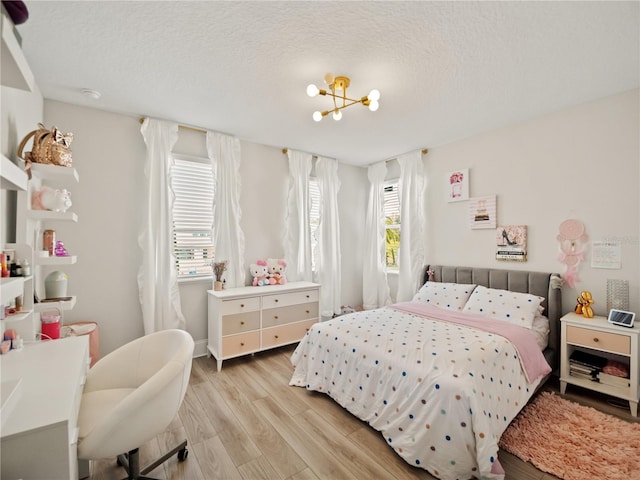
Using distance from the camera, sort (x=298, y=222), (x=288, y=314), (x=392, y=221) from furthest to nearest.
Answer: (x=392, y=221)
(x=298, y=222)
(x=288, y=314)

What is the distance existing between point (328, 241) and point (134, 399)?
3.40 metres

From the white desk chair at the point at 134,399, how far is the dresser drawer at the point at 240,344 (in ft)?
4.13

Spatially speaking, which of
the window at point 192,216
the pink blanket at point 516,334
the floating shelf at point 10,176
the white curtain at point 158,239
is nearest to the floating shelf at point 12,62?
the floating shelf at point 10,176

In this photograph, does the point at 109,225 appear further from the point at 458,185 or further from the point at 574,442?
the point at 574,442

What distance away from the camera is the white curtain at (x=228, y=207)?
348 cm

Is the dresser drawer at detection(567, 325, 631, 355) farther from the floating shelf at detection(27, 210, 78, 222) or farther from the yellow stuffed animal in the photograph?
the floating shelf at detection(27, 210, 78, 222)

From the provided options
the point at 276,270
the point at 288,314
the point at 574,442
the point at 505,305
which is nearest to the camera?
the point at 574,442

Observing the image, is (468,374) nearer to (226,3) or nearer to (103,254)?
(226,3)

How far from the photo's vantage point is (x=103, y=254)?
2.91 metres

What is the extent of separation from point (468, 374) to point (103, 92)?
3596mm

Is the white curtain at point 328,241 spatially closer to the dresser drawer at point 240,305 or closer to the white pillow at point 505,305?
the dresser drawer at point 240,305

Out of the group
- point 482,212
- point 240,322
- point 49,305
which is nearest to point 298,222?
point 240,322

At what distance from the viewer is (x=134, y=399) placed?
1318 mm

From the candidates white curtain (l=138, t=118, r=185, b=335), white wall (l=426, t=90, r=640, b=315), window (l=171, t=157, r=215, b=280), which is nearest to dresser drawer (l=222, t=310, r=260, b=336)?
white curtain (l=138, t=118, r=185, b=335)
